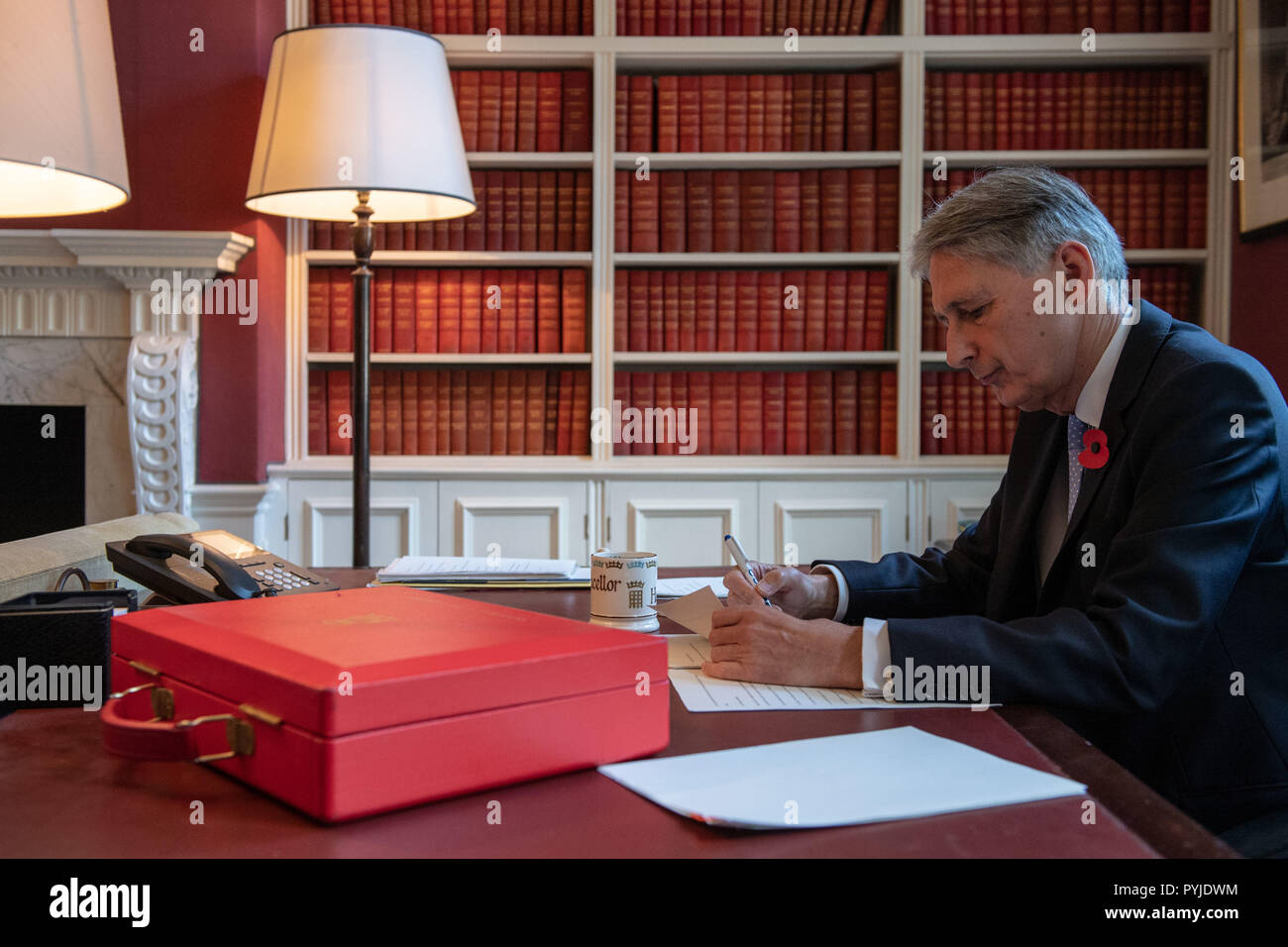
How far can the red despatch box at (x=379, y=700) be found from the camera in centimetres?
64

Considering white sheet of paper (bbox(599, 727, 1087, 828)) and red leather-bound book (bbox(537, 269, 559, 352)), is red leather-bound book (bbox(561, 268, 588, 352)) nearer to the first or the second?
red leather-bound book (bbox(537, 269, 559, 352))

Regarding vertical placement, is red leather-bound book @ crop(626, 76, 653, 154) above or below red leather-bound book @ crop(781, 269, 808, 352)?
above

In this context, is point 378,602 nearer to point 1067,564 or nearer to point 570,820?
point 570,820

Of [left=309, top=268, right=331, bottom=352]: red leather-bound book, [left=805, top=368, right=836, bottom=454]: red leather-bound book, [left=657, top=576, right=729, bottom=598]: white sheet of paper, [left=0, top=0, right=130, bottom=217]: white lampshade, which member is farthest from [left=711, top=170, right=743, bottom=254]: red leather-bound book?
[left=0, top=0, right=130, bottom=217]: white lampshade

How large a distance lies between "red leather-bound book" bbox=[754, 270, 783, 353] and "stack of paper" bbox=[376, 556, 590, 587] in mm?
1651

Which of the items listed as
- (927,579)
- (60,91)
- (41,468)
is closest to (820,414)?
(927,579)

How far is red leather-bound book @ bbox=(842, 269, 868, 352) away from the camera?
10.4 feet

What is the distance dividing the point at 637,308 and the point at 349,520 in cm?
104

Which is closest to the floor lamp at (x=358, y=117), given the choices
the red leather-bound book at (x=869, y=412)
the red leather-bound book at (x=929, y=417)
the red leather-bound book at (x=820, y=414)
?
the red leather-bound book at (x=820, y=414)

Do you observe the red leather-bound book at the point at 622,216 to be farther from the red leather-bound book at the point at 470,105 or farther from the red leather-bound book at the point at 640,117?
the red leather-bound book at the point at 470,105

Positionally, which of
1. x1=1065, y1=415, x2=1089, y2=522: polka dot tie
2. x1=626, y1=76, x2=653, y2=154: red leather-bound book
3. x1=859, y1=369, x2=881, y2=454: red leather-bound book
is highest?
x1=626, y1=76, x2=653, y2=154: red leather-bound book

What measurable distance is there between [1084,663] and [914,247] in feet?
1.94

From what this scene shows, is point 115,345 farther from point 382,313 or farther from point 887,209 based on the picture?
point 887,209
